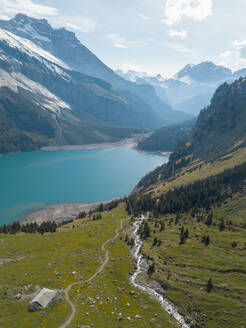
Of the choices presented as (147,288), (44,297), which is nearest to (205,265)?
(147,288)

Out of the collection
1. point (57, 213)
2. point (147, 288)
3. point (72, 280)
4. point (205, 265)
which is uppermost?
point (205, 265)

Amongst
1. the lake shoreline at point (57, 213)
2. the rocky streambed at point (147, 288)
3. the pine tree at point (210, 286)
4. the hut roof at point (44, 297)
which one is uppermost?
the pine tree at point (210, 286)

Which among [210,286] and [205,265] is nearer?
[210,286]

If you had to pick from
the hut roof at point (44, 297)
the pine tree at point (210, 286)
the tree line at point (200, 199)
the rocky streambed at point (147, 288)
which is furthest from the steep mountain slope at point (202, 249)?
the hut roof at point (44, 297)

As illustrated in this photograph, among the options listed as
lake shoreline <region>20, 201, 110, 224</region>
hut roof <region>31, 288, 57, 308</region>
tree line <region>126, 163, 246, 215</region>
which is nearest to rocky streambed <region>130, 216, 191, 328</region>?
hut roof <region>31, 288, 57, 308</region>

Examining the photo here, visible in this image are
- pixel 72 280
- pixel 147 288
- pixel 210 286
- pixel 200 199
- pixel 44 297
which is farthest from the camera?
pixel 200 199

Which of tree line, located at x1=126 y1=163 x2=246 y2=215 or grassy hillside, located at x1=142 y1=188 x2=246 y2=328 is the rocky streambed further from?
tree line, located at x1=126 y1=163 x2=246 y2=215

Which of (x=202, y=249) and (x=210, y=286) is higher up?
(x=202, y=249)

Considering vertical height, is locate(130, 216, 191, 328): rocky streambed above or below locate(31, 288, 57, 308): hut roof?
below

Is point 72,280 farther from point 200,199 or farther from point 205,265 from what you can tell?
point 200,199

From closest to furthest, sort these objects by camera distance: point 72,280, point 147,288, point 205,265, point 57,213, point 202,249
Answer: point 72,280 → point 147,288 → point 205,265 → point 202,249 → point 57,213

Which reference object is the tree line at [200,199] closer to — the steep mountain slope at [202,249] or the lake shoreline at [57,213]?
the steep mountain slope at [202,249]

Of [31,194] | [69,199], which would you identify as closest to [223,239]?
[69,199]
